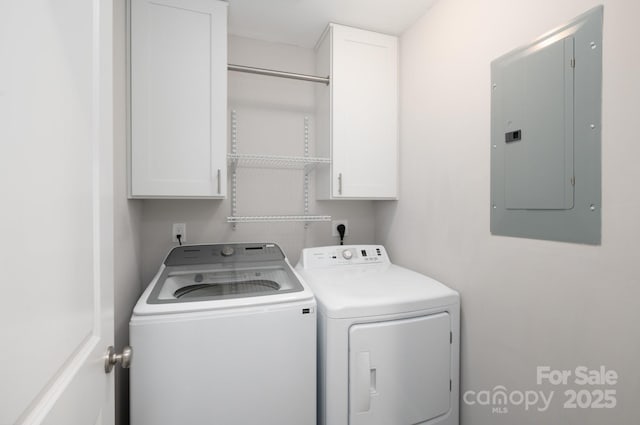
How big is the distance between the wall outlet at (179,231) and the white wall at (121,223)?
356 mm

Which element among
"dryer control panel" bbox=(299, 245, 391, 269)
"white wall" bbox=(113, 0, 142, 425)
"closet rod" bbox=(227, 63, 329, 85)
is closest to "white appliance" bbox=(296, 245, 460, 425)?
"dryer control panel" bbox=(299, 245, 391, 269)

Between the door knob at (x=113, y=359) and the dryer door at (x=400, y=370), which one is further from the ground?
the door knob at (x=113, y=359)

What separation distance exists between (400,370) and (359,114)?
1546 mm

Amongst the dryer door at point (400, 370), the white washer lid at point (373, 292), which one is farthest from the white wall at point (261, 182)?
the dryer door at point (400, 370)

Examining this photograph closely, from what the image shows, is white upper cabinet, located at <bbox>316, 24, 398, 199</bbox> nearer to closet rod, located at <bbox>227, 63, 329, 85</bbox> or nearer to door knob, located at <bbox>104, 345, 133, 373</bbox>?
closet rod, located at <bbox>227, 63, 329, 85</bbox>

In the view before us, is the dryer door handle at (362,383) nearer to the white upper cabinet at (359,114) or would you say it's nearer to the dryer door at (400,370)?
the dryer door at (400,370)

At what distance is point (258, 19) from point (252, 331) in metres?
1.91

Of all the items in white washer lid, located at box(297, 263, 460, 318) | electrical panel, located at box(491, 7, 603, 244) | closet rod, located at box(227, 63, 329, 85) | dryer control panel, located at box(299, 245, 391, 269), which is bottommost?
white washer lid, located at box(297, 263, 460, 318)

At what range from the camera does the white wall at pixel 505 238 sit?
93 cm

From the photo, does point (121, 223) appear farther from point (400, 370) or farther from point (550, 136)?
point (550, 136)

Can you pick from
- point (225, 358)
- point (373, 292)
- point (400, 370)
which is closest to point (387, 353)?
point (400, 370)

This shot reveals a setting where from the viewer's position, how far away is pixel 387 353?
1336 millimetres

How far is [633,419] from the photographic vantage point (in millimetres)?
919

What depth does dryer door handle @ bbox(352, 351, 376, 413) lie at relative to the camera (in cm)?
129
